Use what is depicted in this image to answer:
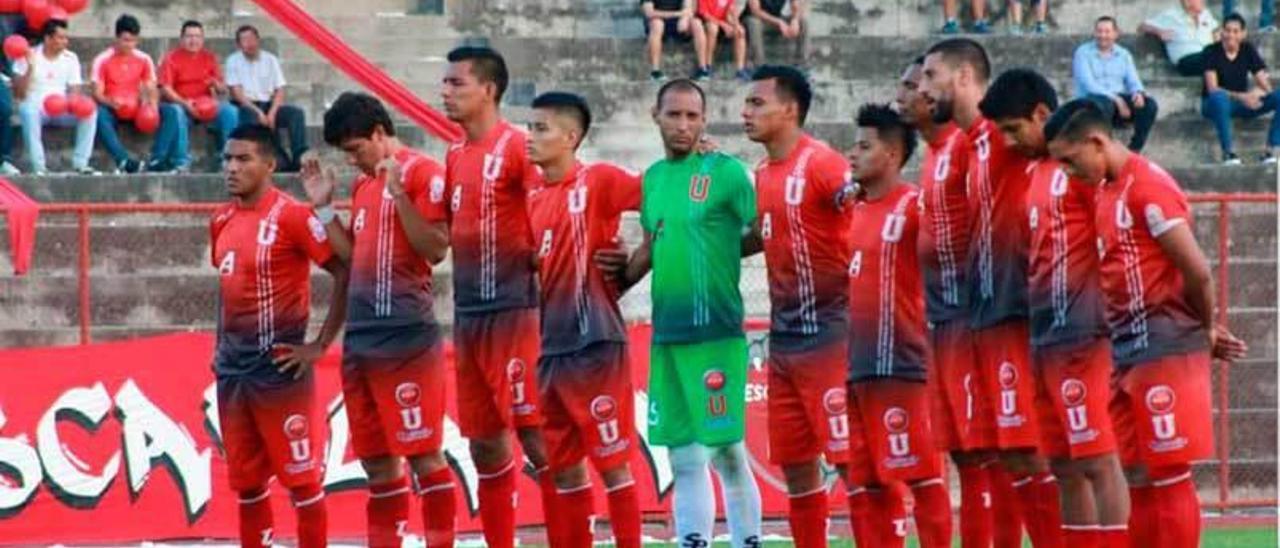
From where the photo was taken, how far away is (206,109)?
2603 cm

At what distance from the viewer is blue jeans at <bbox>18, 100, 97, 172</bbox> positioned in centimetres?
2527

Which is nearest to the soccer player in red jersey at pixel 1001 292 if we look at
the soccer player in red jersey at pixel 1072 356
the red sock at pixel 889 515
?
the soccer player in red jersey at pixel 1072 356

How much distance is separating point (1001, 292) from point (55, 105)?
12.6 meters

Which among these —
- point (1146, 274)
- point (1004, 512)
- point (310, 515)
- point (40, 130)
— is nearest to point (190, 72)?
point (40, 130)

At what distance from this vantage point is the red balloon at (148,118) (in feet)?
84.7

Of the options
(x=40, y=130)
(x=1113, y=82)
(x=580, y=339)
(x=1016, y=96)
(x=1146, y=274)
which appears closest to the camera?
(x=1146, y=274)

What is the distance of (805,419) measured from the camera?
1520cm

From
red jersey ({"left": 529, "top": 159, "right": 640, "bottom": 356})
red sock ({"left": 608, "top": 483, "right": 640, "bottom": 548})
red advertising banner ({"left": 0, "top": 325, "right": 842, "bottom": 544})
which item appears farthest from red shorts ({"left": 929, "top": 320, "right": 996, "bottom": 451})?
red advertising banner ({"left": 0, "top": 325, "right": 842, "bottom": 544})

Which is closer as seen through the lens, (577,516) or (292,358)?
(577,516)

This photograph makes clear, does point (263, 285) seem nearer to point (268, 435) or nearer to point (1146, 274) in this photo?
point (268, 435)

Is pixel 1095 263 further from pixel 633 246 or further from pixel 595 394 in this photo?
pixel 633 246

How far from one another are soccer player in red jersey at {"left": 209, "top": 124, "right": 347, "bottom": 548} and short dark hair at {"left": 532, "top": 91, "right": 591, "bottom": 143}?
142cm

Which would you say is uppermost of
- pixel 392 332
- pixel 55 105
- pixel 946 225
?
pixel 55 105

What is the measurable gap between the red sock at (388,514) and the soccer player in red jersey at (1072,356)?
12.4 ft
